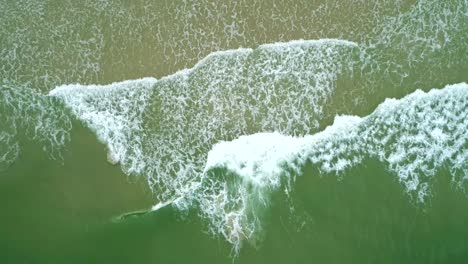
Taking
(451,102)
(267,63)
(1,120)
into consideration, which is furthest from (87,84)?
(451,102)

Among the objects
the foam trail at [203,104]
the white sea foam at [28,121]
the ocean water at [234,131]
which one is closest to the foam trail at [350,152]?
the ocean water at [234,131]

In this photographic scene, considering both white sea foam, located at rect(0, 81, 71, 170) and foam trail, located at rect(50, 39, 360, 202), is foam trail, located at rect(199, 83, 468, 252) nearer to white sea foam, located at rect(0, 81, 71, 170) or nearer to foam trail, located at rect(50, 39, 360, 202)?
foam trail, located at rect(50, 39, 360, 202)

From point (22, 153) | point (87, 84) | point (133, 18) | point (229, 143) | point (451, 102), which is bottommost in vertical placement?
point (22, 153)

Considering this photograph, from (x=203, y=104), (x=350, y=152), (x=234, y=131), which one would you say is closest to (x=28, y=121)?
(x=203, y=104)

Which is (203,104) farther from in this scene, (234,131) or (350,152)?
(350,152)

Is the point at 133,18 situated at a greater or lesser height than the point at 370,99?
greater

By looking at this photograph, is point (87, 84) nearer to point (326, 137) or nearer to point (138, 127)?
point (138, 127)
